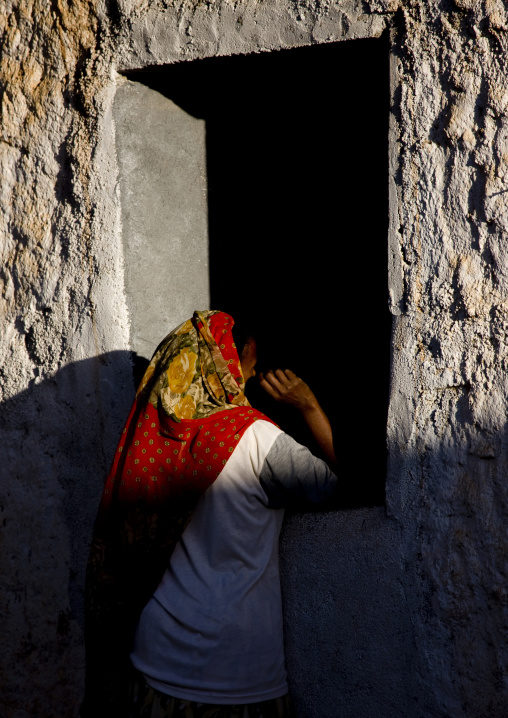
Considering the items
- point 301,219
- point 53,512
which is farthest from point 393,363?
point 53,512

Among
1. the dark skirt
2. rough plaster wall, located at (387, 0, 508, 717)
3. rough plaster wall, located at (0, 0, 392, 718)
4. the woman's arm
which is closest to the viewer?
the dark skirt

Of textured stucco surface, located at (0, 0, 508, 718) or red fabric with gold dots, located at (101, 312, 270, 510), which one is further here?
textured stucco surface, located at (0, 0, 508, 718)

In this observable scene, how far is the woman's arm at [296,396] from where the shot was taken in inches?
80.0

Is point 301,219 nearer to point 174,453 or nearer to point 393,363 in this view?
point 393,363

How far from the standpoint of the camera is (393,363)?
2.03 meters

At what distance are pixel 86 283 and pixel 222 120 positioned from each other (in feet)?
2.96

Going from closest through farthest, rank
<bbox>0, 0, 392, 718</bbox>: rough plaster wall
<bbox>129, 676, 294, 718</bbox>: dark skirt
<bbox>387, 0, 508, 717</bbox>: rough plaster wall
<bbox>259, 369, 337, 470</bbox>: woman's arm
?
<bbox>129, 676, 294, 718</bbox>: dark skirt < <bbox>387, 0, 508, 717</bbox>: rough plaster wall < <bbox>259, 369, 337, 470</bbox>: woman's arm < <bbox>0, 0, 392, 718</bbox>: rough plaster wall

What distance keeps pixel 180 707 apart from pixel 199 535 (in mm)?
456

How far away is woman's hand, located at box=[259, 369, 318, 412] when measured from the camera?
2059 millimetres

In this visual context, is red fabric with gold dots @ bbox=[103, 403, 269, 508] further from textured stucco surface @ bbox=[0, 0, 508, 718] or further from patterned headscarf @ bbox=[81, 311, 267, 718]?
textured stucco surface @ bbox=[0, 0, 508, 718]

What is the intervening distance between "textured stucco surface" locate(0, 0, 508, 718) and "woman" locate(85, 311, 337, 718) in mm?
293

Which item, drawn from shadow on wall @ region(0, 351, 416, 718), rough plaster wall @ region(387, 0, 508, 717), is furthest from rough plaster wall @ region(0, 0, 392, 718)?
rough plaster wall @ region(387, 0, 508, 717)

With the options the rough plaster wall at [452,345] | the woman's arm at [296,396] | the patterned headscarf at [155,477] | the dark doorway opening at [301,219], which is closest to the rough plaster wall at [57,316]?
the dark doorway opening at [301,219]

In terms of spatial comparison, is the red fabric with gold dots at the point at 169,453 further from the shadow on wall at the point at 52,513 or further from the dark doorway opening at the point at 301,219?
the dark doorway opening at the point at 301,219
